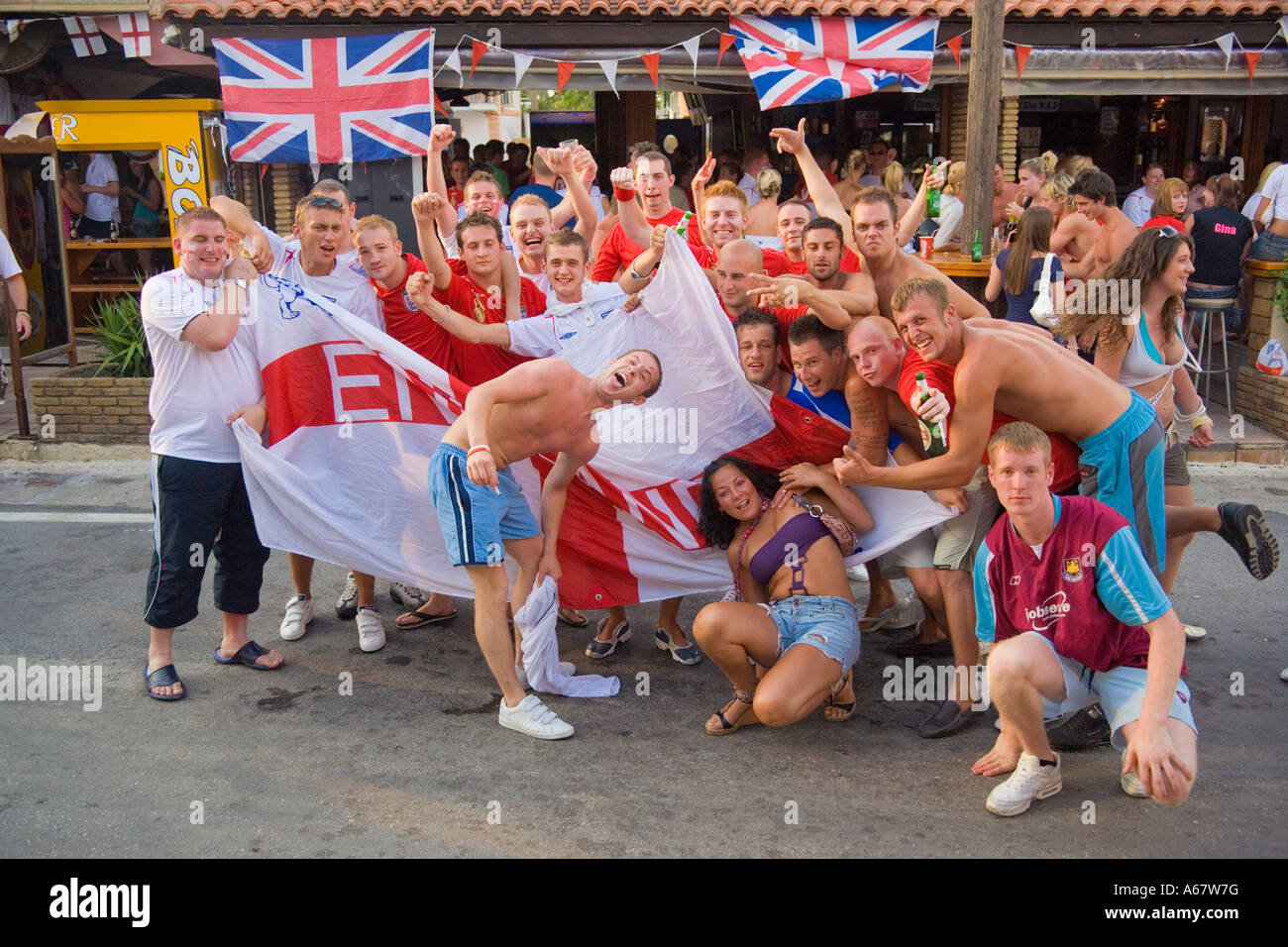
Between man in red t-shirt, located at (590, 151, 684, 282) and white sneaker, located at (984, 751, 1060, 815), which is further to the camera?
man in red t-shirt, located at (590, 151, 684, 282)

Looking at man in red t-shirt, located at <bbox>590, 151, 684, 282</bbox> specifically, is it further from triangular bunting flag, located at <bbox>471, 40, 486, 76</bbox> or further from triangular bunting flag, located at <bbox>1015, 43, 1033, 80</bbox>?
triangular bunting flag, located at <bbox>1015, 43, 1033, 80</bbox>

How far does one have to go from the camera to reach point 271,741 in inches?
175

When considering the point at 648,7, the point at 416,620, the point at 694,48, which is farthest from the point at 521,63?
the point at 416,620

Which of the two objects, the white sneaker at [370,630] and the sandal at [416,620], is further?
the sandal at [416,620]

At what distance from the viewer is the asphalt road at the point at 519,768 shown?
12.3ft

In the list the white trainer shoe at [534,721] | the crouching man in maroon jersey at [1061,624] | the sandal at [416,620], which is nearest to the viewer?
the crouching man in maroon jersey at [1061,624]

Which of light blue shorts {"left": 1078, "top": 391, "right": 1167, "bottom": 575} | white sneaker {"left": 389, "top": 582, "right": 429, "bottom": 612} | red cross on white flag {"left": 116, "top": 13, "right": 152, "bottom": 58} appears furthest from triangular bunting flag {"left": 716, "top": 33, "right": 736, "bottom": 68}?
light blue shorts {"left": 1078, "top": 391, "right": 1167, "bottom": 575}

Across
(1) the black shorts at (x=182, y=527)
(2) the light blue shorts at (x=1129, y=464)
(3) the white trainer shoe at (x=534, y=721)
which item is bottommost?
(3) the white trainer shoe at (x=534, y=721)

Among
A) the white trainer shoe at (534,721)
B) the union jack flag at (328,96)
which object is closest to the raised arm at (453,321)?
the white trainer shoe at (534,721)

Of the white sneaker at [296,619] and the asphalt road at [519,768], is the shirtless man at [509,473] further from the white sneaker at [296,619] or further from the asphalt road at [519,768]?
the white sneaker at [296,619]

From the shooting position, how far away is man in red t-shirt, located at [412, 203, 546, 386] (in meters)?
5.42

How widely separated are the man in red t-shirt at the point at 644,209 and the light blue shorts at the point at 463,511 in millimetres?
2282

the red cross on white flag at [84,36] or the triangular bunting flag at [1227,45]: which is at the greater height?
the red cross on white flag at [84,36]

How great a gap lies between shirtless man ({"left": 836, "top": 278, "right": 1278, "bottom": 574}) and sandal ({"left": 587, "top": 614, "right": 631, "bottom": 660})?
151 centimetres
